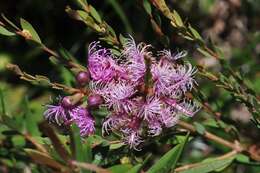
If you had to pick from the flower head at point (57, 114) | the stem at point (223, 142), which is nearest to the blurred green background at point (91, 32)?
the stem at point (223, 142)

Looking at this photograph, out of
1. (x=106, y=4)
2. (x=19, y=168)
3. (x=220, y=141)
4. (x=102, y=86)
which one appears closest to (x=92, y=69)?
(x=102, y=86)

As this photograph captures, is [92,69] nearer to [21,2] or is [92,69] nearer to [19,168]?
[19,168]

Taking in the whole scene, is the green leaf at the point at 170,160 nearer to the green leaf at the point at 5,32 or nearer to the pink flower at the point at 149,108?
the pink flower at the point at 149,108

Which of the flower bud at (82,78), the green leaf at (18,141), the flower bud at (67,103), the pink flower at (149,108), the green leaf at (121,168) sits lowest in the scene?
the green leaf at (18,141)

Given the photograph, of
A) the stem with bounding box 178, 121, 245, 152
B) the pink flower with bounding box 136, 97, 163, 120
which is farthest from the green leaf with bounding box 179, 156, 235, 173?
the pink flower with bounding box 136, 97, 163, 120

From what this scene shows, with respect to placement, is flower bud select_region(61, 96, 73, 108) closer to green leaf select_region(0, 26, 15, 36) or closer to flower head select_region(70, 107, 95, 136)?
flower head select_region(70, 107, 95, 136)

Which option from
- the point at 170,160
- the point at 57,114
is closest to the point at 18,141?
the point at 57,114

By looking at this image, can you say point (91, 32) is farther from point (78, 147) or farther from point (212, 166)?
point (78, 147)
